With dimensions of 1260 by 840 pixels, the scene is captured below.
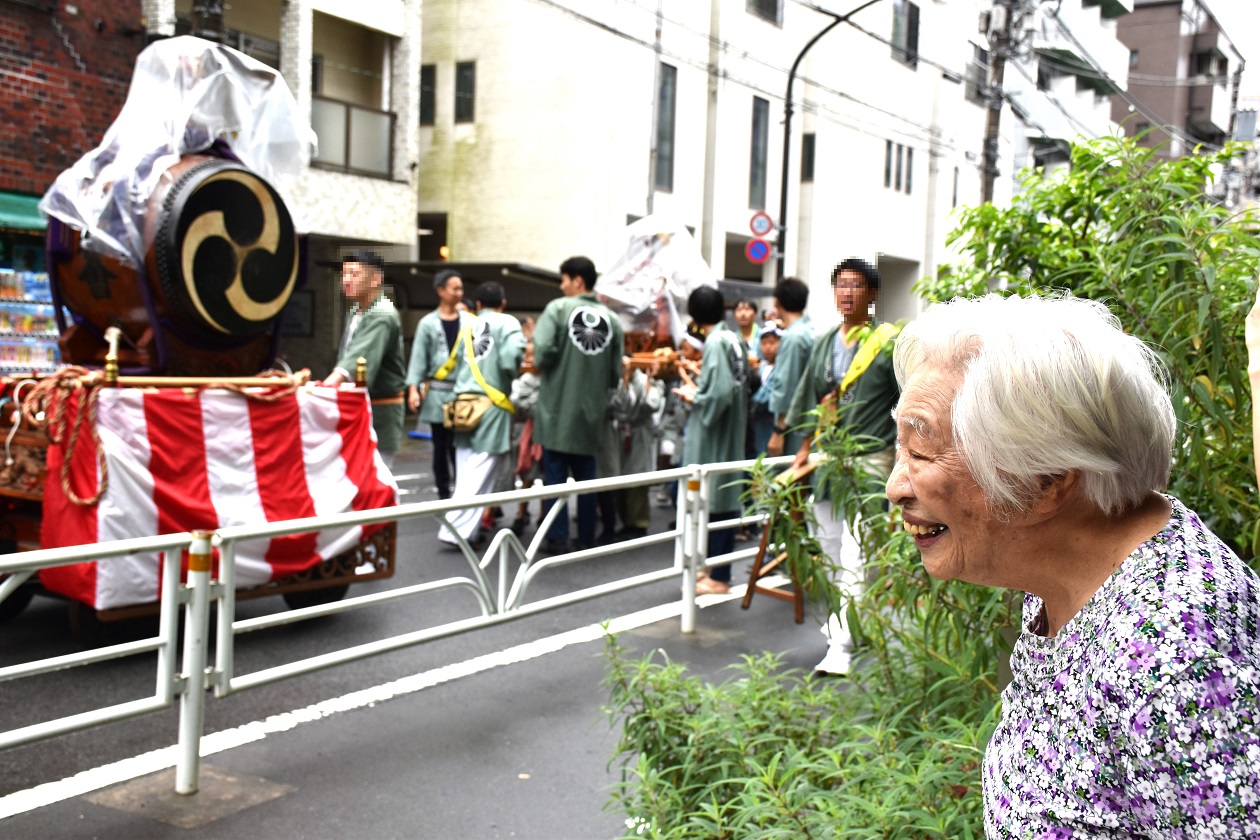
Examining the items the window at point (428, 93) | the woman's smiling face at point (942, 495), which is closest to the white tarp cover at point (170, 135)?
the woman's smiling face at point (942, 495)

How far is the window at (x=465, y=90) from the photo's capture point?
24.4 metres

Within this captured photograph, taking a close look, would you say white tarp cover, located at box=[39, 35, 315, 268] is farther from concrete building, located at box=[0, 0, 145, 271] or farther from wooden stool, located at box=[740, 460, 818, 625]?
concrete building, located at box=[0, 0, 145, 271]

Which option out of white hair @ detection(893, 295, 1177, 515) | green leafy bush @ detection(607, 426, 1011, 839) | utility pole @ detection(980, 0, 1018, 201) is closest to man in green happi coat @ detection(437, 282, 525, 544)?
green leafy bush @ detection(607, 426, 1011, 839)

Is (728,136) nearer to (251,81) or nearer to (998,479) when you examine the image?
(251,81)

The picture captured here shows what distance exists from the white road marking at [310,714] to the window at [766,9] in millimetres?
22160

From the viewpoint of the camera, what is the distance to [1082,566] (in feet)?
5.20

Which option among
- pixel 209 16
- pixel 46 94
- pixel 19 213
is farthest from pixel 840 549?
pixel 209 16

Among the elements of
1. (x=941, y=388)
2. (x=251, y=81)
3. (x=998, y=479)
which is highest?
(x=251, y=81)

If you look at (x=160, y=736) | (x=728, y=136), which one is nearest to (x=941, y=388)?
(x=160, y=736)

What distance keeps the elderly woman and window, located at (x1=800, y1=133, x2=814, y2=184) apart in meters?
29.3

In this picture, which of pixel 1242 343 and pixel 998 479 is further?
pixel 1242 343

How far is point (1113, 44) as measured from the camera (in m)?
44.8

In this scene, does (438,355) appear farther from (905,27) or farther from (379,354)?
(905,27)

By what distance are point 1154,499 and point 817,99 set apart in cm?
2970
